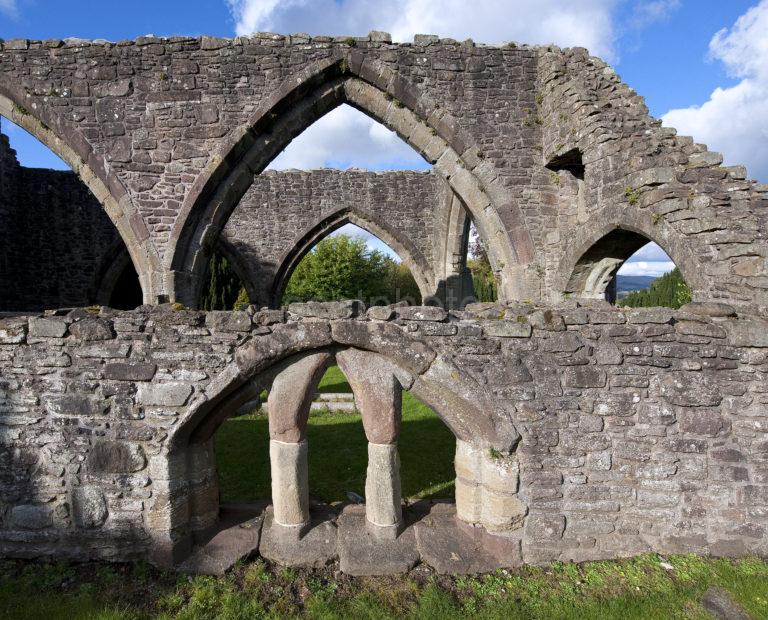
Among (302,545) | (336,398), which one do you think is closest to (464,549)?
(302,545)

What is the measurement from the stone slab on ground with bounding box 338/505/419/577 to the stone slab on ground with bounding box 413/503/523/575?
106 mm

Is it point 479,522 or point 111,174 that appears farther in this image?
point 111,174

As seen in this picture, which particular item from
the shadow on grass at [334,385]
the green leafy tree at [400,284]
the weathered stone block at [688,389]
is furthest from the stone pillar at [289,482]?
the green leafy tree at [400,284]

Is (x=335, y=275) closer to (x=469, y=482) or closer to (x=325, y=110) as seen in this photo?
(x=325, y=110)

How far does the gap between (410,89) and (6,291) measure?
40.1 ft

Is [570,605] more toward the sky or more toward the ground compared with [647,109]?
more toward the ground

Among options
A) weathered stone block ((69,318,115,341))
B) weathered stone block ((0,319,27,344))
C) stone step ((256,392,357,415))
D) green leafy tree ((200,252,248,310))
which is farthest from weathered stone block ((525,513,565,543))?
green leafy tree ((200,252,248,310))

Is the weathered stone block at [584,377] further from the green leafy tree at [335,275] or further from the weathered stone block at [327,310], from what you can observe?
the green leafy tree at [335,275]

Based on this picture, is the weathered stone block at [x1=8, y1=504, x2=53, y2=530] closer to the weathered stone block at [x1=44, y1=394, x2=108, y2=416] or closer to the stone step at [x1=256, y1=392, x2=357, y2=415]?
the weathered stone block at [x1=44, y1=394, x2=108, y2=416]

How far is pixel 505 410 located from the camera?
328 cm

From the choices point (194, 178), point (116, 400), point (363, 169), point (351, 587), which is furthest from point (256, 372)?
point (363, 169)

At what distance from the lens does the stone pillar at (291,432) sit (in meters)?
3.35

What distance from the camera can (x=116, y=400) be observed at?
323 cm

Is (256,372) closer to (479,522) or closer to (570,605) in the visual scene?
(479,522)
